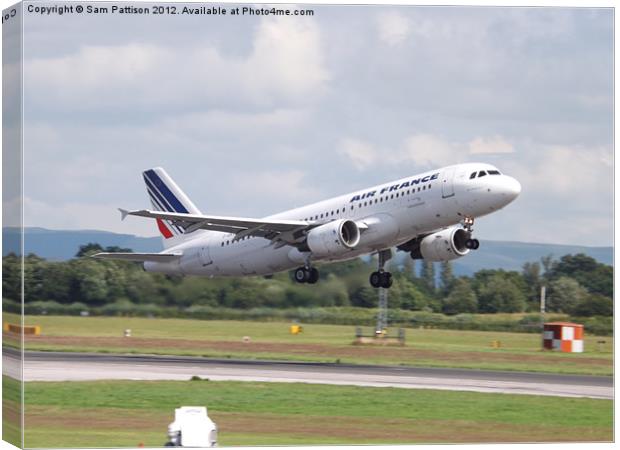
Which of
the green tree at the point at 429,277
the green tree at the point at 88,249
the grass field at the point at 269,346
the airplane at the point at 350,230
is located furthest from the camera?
the green tree at the point at 429,277

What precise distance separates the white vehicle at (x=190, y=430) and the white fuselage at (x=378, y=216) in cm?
1921

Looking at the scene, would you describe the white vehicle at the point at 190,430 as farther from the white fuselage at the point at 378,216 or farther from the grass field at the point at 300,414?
the white fuselage at the point at 378,216

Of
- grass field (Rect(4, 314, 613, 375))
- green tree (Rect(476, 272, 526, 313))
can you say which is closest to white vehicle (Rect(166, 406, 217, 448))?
grass field (Rect(4, 314, 613, 375))

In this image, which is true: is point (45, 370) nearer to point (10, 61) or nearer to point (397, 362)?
point (10, 61)

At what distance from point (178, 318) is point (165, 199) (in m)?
14.1

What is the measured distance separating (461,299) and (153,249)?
1494cm

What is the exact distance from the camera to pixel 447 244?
58.3 meters

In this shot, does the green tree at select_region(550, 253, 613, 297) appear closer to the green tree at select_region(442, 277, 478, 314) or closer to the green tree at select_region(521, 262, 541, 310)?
the green tree at select_region(521, 262, 541, 310)

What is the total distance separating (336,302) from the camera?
2158 inches

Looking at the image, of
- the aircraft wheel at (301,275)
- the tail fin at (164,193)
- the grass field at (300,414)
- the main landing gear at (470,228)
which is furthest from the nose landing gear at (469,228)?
the tail fin at (164,193)

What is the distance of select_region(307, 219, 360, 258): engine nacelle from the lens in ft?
180

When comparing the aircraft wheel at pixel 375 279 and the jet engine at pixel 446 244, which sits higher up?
the jet engine at pixel 446 244

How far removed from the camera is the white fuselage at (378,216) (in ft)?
171

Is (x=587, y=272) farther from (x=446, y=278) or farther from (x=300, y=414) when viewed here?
(x=300, y=414)
